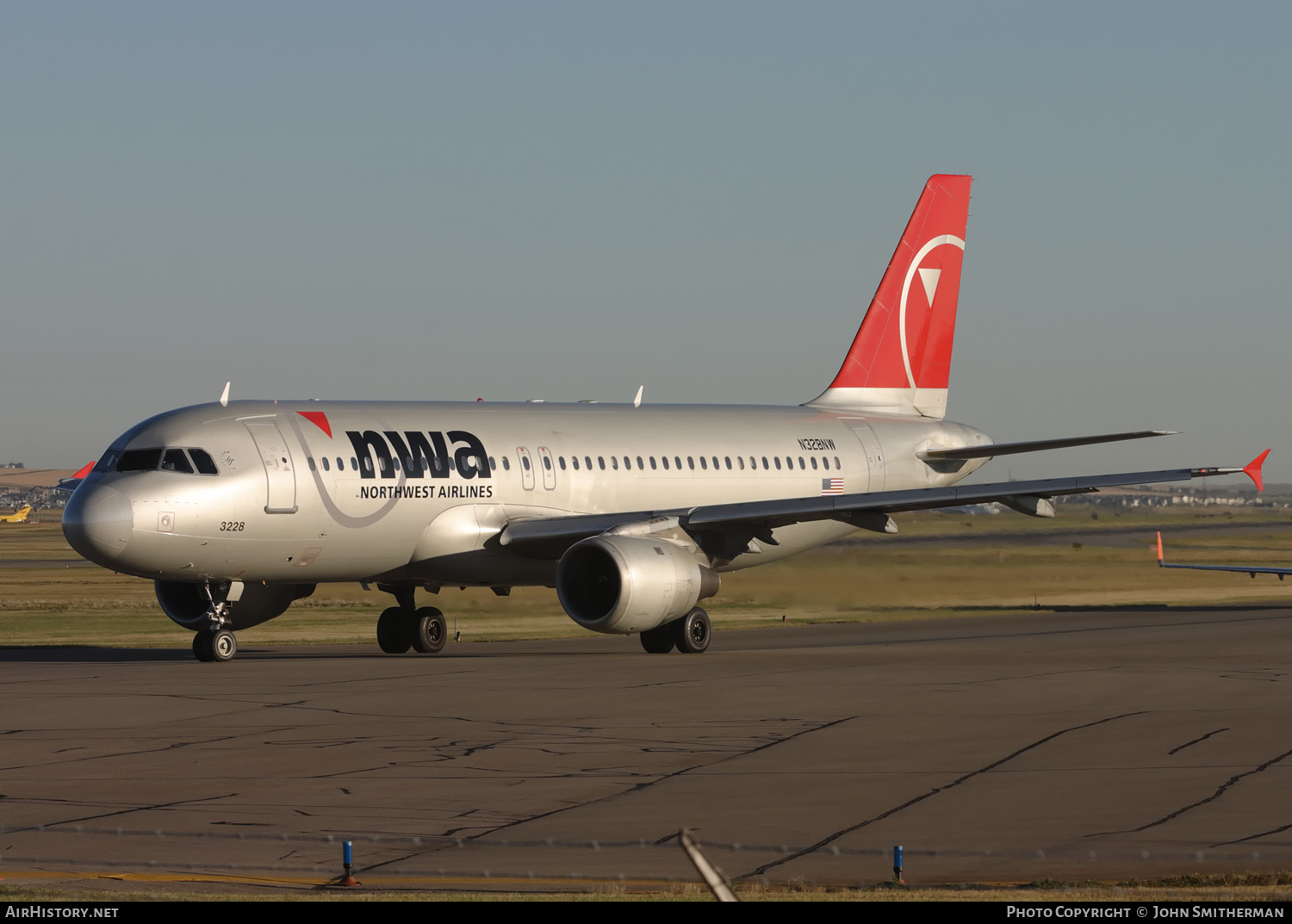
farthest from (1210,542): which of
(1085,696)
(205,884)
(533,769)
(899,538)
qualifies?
(205,884)

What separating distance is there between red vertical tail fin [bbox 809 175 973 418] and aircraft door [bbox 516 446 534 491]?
9979 mm

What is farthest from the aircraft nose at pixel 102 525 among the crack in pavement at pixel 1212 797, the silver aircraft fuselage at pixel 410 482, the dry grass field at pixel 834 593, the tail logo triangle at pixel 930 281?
the tail logo triangle at pixel 930 281

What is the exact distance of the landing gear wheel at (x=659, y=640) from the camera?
29172 mm

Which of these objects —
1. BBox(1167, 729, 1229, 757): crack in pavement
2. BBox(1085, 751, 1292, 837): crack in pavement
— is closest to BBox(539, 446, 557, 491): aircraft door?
BBox(1167, 729, 1229, 757): crack in pavement

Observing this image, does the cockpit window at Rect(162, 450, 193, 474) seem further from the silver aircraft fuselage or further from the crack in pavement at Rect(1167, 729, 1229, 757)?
the crack in pavement at Rect(1167, 729, 1229, 757)

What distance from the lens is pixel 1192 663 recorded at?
2542cm

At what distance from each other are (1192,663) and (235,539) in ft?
48.5

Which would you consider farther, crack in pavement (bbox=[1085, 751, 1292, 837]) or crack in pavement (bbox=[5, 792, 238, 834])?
crack in pavement (bbox=[5, 792, 238, 834])

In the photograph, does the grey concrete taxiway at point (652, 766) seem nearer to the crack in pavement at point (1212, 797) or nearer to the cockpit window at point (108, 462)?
the crack in pavement at point (1212, 797)

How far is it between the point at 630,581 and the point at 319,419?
6150mm

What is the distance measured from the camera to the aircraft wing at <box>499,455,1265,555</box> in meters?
28.2

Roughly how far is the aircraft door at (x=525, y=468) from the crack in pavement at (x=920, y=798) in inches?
544

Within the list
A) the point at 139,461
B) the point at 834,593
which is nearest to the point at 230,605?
the point at 139,461

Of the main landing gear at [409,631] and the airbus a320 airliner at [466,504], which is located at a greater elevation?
the airbus a320 airliner at [466,504]
